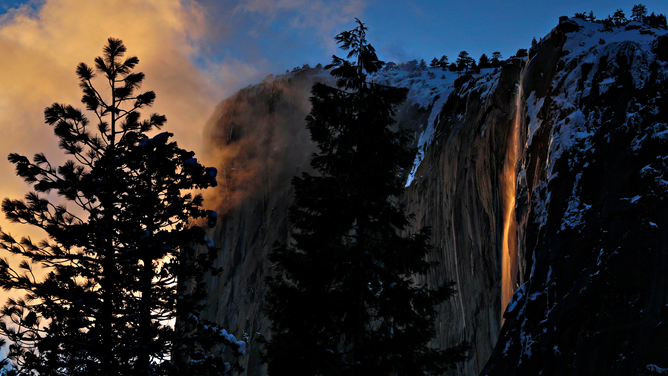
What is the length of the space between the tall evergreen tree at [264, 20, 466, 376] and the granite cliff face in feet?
3.54

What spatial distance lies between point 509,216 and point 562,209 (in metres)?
4.66

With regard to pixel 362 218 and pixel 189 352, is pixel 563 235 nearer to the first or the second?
pixel 362 218

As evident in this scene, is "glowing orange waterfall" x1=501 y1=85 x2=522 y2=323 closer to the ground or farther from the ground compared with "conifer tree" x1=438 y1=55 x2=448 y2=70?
closer to the ground

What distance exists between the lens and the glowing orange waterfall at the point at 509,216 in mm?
14195

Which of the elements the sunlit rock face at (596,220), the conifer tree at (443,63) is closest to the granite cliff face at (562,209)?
the sunlit rock face at (596,220)

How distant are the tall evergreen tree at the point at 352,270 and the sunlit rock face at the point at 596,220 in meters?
2.18

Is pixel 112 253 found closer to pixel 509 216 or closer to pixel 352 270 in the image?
pixel 352 270

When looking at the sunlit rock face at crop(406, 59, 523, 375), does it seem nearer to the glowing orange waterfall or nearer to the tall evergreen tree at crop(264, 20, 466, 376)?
the glowing orange waterfall

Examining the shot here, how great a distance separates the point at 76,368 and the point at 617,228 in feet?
35.6

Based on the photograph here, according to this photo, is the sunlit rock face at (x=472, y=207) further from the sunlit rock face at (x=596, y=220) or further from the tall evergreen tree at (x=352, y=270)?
the tall evergreen tree at (x=352, y=270)

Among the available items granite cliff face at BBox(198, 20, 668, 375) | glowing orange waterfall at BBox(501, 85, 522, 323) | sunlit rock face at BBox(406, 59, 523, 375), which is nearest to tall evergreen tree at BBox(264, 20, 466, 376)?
granite cliff face at BBox(198, 20, 668, 375)

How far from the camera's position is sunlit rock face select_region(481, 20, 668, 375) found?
8.80 meters

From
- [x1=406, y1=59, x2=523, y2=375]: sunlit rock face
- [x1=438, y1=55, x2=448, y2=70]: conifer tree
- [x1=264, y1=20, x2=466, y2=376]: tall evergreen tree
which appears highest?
[x1=438, y1=55, x2=448, y2=70]: conifer tree

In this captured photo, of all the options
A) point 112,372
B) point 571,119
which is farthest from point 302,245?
point 571,119
